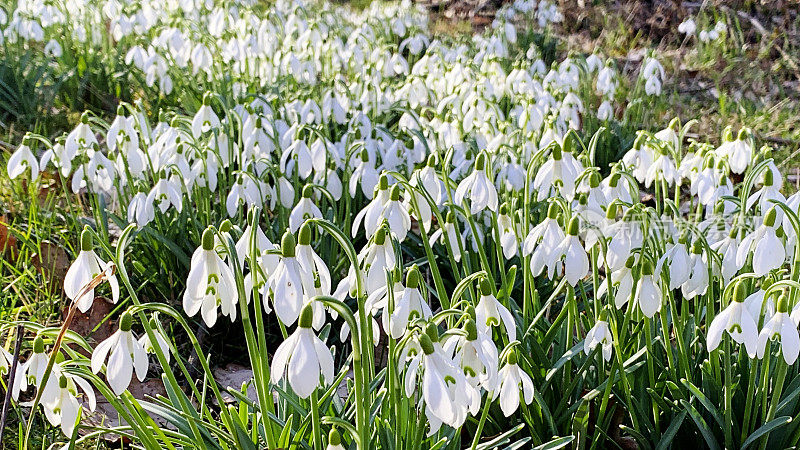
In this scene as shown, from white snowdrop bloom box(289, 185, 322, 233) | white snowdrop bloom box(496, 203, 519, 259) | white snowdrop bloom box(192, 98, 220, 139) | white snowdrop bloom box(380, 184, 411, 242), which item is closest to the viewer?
white snowdrop bloom box(380, 184, 411, 242)

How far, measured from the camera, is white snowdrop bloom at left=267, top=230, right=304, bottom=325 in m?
1.21

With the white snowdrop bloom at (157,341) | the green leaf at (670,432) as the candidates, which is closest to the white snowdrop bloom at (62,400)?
the white snowdrop bloom at (157,341)

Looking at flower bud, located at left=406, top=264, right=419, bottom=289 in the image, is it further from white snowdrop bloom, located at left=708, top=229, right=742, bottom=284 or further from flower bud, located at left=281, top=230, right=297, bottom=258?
white snowdrop bloom, located at left=708, top=229, right=742, bottom=284

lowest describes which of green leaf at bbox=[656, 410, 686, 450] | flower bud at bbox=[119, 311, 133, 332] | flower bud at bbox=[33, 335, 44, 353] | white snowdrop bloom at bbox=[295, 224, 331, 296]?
green leaf at bbox=[656, 410, 686, 450]

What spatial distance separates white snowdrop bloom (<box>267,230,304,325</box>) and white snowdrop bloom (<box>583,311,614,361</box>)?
0.61 m

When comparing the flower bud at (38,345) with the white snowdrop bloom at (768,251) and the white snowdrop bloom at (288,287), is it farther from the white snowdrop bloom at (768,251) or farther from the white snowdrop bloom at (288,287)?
the white snowdrop bloom at (768,251)

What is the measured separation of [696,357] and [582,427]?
34 cm

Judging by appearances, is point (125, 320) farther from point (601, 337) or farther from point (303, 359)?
point (601, 337)

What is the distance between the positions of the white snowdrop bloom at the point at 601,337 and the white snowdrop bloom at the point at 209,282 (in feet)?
2.20

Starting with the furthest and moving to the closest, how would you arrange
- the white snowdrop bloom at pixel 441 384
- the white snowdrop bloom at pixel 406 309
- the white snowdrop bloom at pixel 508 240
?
the white snowdrop bloom at pixel 508 240
the white snowdrop bloom at pixel 406 309
the white snowdrop bloom at pixel 441 384

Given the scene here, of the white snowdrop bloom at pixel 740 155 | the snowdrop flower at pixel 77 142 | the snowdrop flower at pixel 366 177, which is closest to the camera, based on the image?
the white snowdrop bloom at pixel 740 155

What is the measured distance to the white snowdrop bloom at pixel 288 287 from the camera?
1.21 metres

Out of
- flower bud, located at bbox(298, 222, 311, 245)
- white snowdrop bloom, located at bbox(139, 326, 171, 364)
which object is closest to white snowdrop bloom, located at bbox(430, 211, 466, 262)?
flower bud, located at bbox(298, 222, 311, 245)

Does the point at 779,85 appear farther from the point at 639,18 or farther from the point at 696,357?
the point at 696,357
